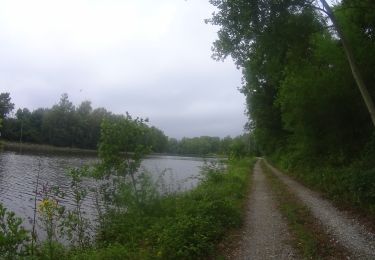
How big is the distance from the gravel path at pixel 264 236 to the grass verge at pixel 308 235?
0.24m

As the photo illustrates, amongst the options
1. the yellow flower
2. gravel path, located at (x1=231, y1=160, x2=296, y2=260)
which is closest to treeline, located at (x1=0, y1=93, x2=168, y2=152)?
gravel path, located at (x1=231, y1=160, x2=296, y2=260)

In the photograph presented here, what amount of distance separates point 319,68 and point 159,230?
12767 mm

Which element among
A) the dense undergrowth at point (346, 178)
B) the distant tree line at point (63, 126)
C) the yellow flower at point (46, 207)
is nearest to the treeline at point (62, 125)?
the distant tree line at point (63, 126)

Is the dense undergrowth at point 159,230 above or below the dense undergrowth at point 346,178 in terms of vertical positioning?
below

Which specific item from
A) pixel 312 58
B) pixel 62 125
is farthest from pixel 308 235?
pixel 62 125

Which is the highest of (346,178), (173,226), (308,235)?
(346,178)

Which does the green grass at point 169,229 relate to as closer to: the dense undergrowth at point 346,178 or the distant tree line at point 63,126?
the dense undergrowth at point 346,178

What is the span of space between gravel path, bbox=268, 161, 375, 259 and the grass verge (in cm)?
22

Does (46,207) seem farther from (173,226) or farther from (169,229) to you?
(173,226)

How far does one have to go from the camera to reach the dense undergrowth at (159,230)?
31.5ft

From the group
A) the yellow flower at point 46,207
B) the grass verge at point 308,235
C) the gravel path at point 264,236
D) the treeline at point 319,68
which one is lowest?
the gravel path at point 264,236

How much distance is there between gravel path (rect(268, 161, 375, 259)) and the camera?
925 centimetres

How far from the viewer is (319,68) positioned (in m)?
20.3

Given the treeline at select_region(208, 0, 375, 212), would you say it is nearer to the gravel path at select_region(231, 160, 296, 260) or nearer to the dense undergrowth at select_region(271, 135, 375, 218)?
the dense undergrowth at select_region(271, 135, 375, 218)
